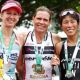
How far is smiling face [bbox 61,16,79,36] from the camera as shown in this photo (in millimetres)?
5422

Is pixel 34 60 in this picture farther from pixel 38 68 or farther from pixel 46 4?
pixel 46 4

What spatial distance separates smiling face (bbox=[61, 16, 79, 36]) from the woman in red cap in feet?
2.16

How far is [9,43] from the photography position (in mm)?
5254

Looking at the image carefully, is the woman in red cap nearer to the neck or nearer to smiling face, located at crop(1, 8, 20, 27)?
smiling face, located at crop(1, 8, 20, 27)

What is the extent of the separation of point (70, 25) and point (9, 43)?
2.85ft

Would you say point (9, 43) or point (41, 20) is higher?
point (41, 20)

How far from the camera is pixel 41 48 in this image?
5.50 meters

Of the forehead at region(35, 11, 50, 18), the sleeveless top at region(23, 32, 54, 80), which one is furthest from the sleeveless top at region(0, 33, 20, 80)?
the forehead at region(35, 11, 50, 18)

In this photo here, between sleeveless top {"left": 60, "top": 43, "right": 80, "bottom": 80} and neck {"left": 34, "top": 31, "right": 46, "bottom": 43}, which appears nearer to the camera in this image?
sleeveless top {"left": 60, "top": 43, "right": 80, "bottom": 80}

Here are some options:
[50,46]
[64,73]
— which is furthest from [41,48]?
[64,73]

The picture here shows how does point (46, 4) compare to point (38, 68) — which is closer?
point (38, 68)

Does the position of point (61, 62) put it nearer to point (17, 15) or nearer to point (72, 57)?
point (72, 57)

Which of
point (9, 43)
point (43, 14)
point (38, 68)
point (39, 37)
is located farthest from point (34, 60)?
point (43, 14)

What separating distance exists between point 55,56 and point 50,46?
0.20 meters
